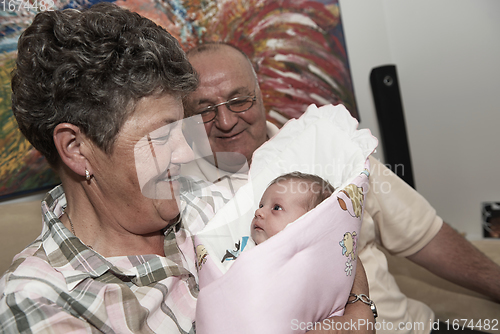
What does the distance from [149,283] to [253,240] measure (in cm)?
33

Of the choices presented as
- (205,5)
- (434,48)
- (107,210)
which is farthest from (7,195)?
(434,48)

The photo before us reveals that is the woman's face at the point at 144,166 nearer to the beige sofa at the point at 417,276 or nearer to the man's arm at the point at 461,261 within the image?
the beige sofa at the point at 417,276

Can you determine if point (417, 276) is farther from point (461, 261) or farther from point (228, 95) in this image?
point (228, 95)

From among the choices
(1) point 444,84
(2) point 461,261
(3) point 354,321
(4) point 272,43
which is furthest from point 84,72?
(1) point 444,84

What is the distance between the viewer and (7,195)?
128cm

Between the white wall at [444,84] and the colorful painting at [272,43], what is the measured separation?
190 millimetres

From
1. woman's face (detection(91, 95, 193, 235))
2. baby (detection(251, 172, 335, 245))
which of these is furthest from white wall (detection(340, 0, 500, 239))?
woman's face (detection(91, 95, 193, 235))

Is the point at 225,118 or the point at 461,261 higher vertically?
the point at 225,118

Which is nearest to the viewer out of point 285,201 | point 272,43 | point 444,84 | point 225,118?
point 285,201

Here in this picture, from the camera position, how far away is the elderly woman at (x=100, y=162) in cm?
88

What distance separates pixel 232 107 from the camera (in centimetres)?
143

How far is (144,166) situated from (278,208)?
0.43 meters

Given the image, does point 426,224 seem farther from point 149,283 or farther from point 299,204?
point 149,283

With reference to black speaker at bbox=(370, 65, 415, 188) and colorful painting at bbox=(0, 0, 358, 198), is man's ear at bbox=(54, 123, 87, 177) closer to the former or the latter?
colorful painting at bbox=(0, 0, 358, 198)
